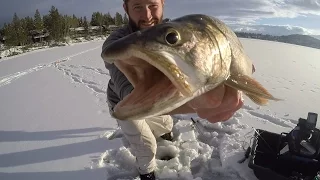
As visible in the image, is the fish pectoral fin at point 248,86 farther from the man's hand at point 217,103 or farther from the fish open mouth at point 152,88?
the fish open mouth at point 152,88

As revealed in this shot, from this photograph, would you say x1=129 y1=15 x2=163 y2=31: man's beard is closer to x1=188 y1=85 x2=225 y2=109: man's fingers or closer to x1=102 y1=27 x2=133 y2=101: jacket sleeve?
x1=102 y1=27 x2=133 y2=101: jacket sleeve

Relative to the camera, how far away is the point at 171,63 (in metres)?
1.27

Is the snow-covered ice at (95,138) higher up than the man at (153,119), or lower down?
lower down

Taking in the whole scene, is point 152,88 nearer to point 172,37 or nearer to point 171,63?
point 171,63

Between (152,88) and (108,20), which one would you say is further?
(108,20)

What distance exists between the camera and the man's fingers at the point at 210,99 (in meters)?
1.70

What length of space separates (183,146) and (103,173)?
116 centimetres

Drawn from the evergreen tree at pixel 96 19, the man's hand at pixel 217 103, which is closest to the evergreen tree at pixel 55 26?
the evergreen tree at pixel 96 19

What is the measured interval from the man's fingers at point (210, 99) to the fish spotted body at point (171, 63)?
0.11 metres

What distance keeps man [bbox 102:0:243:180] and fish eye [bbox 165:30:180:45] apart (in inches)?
8.0

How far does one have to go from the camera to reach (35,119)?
479 centimetres

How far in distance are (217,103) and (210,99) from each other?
0.06 meters

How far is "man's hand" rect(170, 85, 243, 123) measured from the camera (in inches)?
67.6

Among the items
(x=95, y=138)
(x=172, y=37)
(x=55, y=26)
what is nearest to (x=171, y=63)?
(x=172, y=37)
